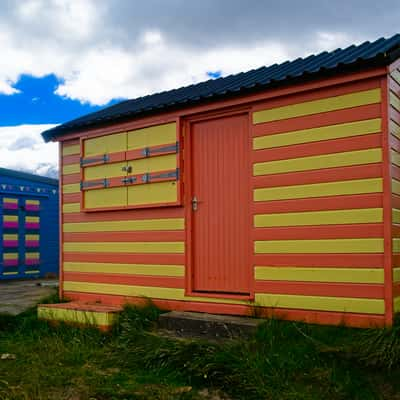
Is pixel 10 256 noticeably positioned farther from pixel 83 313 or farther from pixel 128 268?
pixel 83 313

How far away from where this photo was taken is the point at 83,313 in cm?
563

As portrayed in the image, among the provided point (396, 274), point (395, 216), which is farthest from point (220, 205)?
point (396, 274)

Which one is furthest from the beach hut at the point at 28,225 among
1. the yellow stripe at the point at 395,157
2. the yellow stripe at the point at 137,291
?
the yellow stripe at the point at 395,157

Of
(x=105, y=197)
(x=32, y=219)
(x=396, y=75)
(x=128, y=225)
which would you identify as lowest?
(x=128, y=225)

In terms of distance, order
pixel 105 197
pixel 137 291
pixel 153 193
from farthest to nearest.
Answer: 1. pixel 105 197
2. pixel 137 291
3. pixel 153 193

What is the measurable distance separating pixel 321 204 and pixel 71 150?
388 cm

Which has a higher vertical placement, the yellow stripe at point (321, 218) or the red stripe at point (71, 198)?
the red stripe at point (71, 198)

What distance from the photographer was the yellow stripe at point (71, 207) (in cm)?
682

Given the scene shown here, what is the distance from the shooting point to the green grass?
3.53 m

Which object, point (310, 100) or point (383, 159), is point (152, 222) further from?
point (383, 159)

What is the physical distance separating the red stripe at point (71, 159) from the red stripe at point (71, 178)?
187 mm

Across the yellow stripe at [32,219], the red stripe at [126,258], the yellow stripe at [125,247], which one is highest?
the yellow stripe at [32,219]

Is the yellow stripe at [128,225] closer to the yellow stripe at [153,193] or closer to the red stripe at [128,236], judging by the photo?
the red stripe at [128,236]

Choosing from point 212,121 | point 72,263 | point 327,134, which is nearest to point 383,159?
point 327,134
